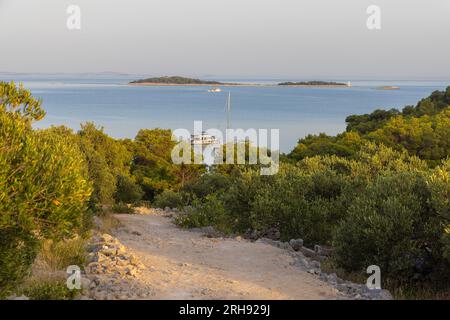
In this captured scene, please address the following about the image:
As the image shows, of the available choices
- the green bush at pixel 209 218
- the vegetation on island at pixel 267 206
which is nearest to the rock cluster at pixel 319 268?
the vegetation on island at pixel 267 206

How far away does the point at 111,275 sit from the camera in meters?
9.63

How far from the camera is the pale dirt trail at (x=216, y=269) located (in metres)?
9.14

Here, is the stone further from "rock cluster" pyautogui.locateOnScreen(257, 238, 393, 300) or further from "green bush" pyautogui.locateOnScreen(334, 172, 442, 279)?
"green bush" pyautogui.locateOnScreen(334, 172, 442, 279)

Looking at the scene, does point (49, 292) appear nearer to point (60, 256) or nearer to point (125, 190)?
point (60, 256)

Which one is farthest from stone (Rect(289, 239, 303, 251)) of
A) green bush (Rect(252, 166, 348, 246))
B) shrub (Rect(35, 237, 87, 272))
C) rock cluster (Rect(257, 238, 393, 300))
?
shrub (Rect(35, 237, 87, 272))

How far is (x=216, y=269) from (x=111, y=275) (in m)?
2.62

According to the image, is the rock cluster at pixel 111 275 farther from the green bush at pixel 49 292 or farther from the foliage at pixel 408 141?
the foliage at pixel 408 141

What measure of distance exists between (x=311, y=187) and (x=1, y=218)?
1246cm

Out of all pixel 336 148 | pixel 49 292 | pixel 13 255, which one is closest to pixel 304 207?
pixel 49 292

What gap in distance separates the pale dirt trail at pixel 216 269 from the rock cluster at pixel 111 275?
0.86 feet

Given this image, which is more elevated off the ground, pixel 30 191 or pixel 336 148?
pixel 30 191

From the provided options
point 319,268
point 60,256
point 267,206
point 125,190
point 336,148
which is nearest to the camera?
point 60,256
